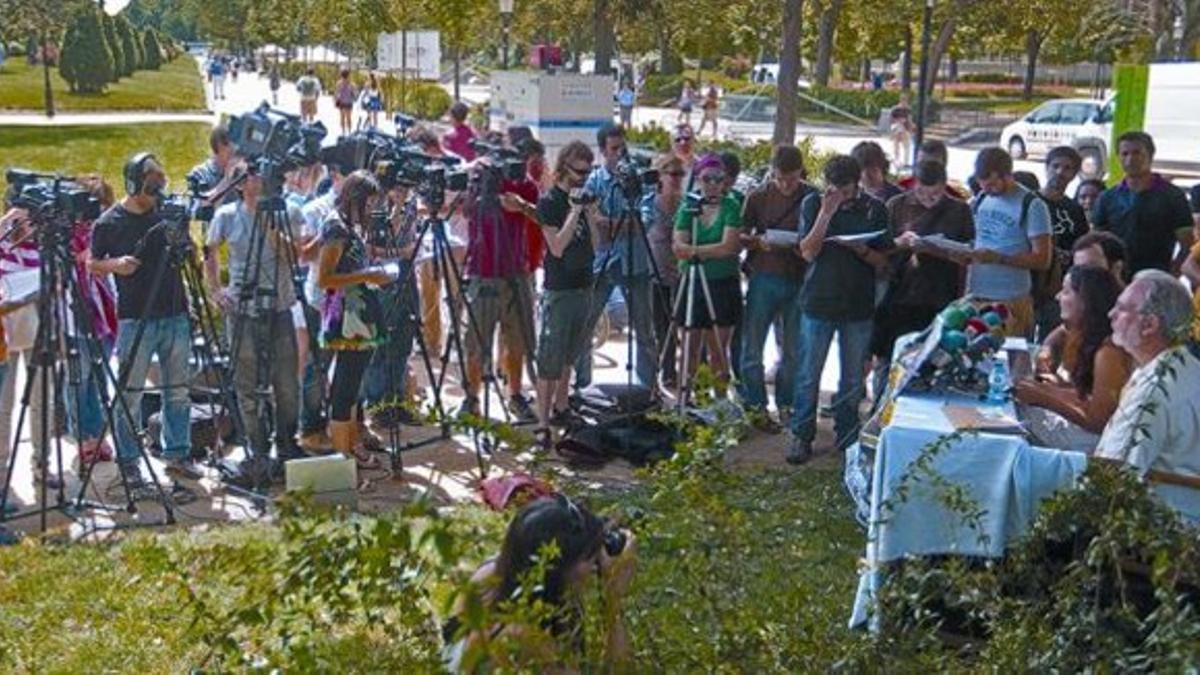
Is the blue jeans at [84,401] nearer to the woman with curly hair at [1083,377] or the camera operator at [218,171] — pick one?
the camera operator at [218,171]

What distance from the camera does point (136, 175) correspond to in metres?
6.43

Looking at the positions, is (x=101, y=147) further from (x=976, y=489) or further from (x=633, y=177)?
(x=976, y=489)

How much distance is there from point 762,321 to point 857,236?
109 centimetres

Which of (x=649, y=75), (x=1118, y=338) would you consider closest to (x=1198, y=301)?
(x=1118, y=338)

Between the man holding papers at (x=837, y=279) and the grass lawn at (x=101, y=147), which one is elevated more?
the man holding papers at (x=837, y=279)

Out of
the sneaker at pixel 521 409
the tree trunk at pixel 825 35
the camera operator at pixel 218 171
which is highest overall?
the tree trunk at pixel 825 35

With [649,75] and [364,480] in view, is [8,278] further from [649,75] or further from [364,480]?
[649,75]

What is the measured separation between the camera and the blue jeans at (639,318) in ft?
26.0

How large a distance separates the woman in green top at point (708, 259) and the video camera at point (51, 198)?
9.94 ft

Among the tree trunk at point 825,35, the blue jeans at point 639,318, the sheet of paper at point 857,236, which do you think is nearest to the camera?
the sheet of paper at point 857,236

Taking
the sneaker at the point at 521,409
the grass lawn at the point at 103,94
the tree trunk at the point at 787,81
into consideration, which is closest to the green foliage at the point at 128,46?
the grass lawn at the point at 103,94

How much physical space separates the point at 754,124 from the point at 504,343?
27.4 m

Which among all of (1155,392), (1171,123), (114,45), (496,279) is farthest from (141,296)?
(114,45)

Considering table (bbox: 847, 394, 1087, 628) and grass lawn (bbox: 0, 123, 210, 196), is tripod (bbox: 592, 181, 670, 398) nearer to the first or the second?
table (bbox: 847, 394, 1087, 628)
